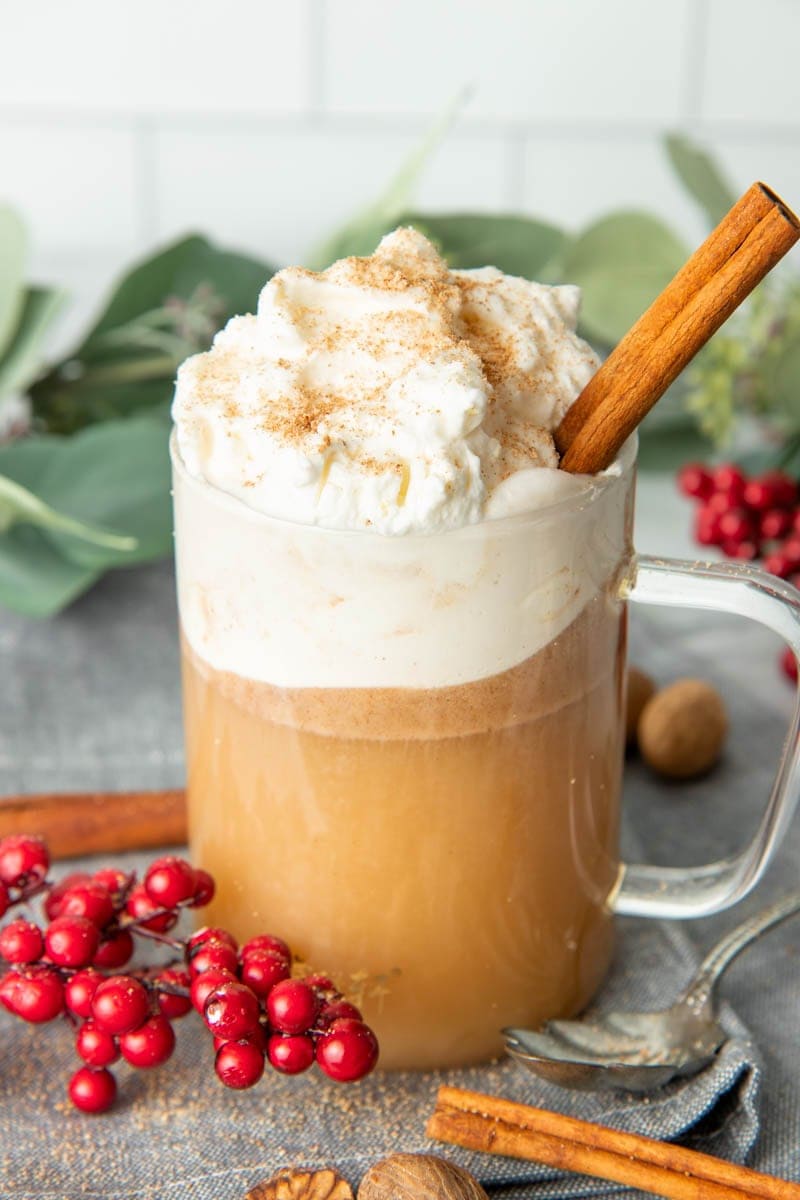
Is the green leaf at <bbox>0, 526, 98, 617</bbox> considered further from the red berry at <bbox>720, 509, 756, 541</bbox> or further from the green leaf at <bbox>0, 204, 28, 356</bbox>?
the red berry at <bbox>720, 509, 756, 541</bbox>

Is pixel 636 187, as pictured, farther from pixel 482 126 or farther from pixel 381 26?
pixel 381 26

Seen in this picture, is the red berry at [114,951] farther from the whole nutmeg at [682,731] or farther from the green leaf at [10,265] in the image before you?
the green leaf at [10,265]

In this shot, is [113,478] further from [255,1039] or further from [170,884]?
[255,1039]

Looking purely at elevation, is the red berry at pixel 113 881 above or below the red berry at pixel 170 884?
below

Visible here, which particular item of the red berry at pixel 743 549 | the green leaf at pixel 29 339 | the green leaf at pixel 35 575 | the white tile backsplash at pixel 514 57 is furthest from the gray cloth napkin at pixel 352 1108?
the white tile backsplash at pixel 514 57

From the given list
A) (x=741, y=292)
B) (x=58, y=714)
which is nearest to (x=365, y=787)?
(x=741, y=292)

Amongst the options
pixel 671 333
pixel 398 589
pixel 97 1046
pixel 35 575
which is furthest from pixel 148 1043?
pixel 35 575
